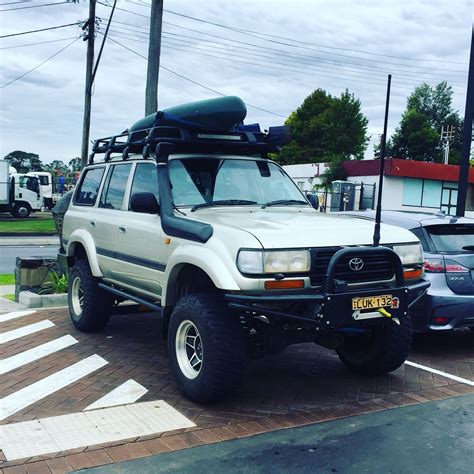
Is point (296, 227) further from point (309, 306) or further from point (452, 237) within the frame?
point (452, 237)

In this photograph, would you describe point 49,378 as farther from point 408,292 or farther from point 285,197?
point 408,292

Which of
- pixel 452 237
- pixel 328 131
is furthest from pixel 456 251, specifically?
pixel 328 131

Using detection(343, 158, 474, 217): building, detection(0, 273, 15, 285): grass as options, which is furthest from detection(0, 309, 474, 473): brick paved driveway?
detection(343, 158, 474, 217): building

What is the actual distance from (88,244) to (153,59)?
534 centimetres

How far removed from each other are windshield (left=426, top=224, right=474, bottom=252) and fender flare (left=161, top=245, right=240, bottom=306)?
9.69ft

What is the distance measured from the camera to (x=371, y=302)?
4496mm

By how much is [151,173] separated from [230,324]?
2082mm

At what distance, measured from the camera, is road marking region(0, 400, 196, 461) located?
13.1 ft

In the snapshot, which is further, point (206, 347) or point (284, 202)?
point (284, 202)

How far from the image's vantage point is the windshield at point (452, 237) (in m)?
6.47

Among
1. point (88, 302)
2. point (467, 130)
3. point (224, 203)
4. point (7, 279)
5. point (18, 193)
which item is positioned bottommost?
point (7, 279)

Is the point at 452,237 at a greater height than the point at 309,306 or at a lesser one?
greater

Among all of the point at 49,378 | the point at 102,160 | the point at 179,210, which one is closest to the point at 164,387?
the point at 49,378

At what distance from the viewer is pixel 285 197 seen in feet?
20.2
